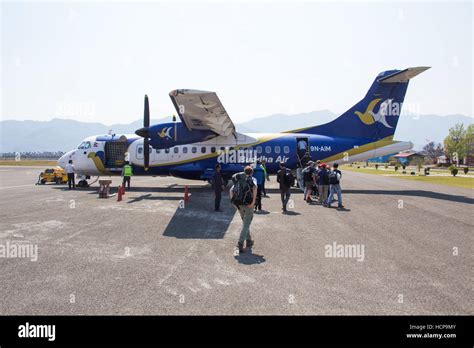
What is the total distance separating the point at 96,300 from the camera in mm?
4844

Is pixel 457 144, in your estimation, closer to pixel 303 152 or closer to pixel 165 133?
pixel 303 152

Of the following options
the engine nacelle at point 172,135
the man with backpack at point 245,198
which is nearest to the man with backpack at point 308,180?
the engine nacelle at point 172,135

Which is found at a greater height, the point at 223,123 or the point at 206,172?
the point at 223,123

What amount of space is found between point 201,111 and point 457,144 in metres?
98.5

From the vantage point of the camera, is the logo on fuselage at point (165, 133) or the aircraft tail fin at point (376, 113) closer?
the logo on fuselage at point (165, 133)

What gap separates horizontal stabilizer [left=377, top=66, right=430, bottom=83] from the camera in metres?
18.0

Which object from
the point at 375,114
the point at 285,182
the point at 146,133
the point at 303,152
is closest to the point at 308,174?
the point at 285,182

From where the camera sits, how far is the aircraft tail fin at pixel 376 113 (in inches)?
803

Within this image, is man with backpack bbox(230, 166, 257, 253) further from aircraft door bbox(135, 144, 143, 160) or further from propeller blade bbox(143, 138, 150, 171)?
aircraft door bbox(135, 144, 143, 160)

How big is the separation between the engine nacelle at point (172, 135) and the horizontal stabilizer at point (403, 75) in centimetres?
1237

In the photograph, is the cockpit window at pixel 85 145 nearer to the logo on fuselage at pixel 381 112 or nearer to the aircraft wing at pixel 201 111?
the aircraft wing at pixel 201 111

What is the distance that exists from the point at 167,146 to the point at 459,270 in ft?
53.6
